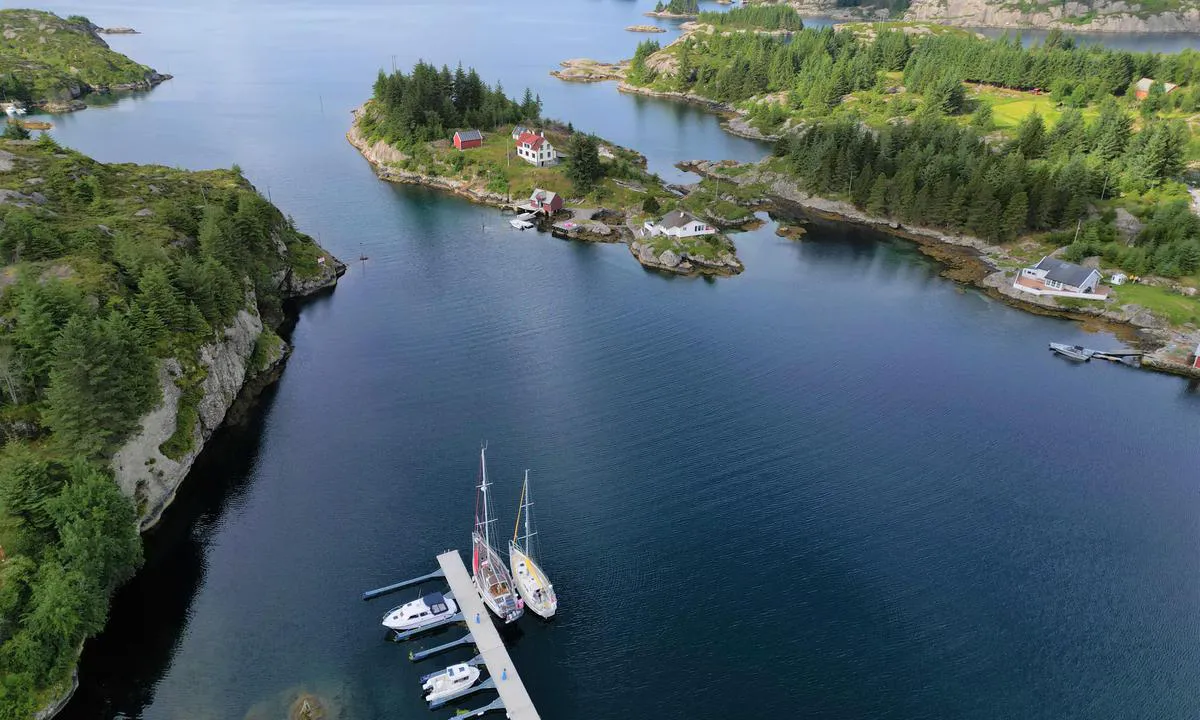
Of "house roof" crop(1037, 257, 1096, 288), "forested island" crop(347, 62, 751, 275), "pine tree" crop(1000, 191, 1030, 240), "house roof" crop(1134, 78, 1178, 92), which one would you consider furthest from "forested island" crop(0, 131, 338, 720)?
"house roof" crop(1134, 78, 1178, 92)

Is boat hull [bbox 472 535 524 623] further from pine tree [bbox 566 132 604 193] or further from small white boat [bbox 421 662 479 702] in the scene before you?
pine tree [bbox 566 132 604 193]

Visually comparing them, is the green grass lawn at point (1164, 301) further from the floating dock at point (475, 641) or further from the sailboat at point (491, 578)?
the floating dock at point (475, 641)

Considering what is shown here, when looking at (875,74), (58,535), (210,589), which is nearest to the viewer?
(58,535)

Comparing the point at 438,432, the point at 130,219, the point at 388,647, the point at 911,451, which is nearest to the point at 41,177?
the point at 130,219

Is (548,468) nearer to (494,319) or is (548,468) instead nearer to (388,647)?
(388,647)

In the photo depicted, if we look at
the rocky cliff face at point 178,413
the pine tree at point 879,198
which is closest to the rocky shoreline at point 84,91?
the rocky cliff face at point 178,413

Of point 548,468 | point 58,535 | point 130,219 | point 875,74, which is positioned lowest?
point 548,468

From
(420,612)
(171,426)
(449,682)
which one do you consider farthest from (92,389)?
(449,682)
